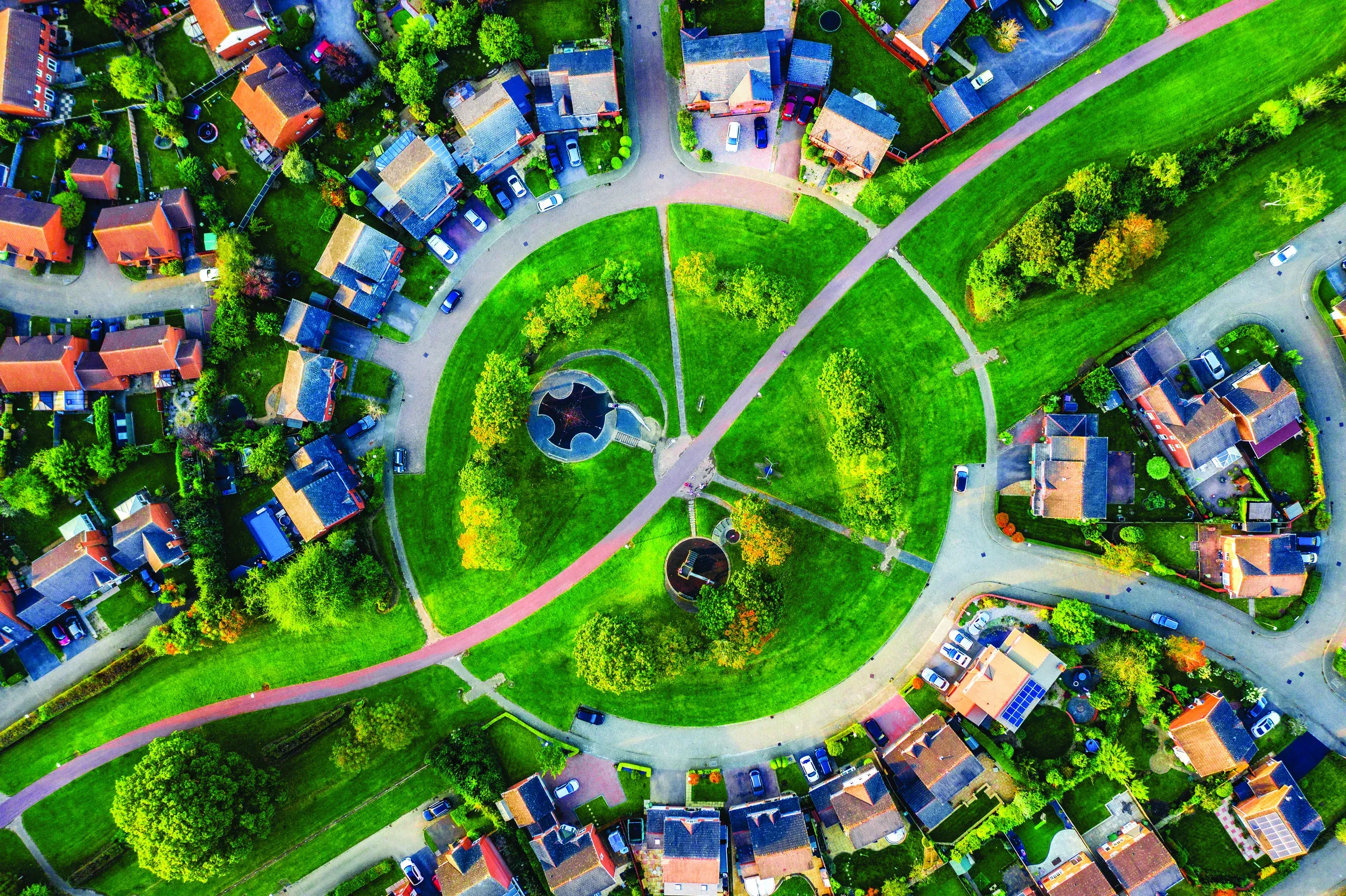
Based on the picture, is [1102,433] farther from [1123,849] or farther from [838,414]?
[1123,849]

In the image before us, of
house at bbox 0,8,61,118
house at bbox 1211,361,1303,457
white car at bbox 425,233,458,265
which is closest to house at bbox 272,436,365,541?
white car at bbox 425,233,458,265

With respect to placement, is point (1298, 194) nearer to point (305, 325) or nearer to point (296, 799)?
point (305, 325)

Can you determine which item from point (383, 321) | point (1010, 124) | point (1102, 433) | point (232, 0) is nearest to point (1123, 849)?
point (1102, 433)

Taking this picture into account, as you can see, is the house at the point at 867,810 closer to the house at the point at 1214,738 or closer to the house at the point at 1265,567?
the house at the point at 1214,738

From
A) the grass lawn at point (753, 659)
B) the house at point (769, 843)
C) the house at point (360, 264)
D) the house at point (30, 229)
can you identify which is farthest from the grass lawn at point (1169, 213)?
the house at point (30, 229)

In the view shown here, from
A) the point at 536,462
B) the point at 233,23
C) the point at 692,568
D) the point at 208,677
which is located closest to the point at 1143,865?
the point at 692,568

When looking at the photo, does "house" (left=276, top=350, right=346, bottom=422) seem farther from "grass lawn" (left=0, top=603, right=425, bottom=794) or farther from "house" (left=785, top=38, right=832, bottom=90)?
"house" (left=785, top=38, right=832, bottom=90)
